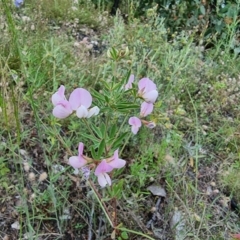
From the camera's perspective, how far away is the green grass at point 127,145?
4.68ft

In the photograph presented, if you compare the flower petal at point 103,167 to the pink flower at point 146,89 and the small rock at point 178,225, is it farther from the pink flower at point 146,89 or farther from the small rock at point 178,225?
the small rock at point 178,225

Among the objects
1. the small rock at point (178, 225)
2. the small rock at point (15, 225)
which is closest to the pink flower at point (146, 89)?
the small rock at point (178, 225)

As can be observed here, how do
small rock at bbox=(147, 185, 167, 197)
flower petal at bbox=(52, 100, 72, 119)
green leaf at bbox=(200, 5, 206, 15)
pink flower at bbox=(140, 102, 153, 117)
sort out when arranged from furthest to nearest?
green leaf at bbox=(200, 5, 206, 15), small rock at bbox=(147, 185, 167, 197), pink flower at bbox=(140, 102, 153, 117), flower petal at bbox=(52, 100, 72, 119)

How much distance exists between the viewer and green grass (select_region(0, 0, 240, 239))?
1427 millimetres

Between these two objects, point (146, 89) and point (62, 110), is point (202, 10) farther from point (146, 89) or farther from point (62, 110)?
point (62, 110)

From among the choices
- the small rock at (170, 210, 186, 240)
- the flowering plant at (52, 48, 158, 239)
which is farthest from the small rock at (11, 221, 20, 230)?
the small rock at (170, 210, 186, 240)

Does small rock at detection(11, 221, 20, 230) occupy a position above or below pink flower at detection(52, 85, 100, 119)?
below

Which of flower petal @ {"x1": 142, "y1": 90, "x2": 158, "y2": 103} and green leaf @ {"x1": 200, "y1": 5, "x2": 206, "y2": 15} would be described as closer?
flower petal @ {"x1": 142, "y1": 90, "x2": 158, "y2": 103}

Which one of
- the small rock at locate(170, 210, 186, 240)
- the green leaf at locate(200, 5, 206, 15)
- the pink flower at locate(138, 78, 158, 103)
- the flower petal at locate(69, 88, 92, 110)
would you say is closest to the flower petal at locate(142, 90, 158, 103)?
the pink flower at locate(138, 78, 158, 103)

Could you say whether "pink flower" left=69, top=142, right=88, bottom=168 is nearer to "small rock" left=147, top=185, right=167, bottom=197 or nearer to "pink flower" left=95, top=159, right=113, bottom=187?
"pink flower" left=95, top=159, right=113, bottom=187

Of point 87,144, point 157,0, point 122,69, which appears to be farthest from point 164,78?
point 157,0

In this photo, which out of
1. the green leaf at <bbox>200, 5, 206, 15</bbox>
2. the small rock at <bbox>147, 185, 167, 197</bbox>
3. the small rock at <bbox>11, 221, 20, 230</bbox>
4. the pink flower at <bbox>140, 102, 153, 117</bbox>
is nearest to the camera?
the pink flower at <bbox>140, 102, 153, 117</bbox>

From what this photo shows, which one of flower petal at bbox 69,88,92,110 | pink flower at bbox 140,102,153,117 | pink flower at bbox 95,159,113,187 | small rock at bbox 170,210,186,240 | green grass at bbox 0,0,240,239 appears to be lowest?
small rock at bbox 170,210,186,240

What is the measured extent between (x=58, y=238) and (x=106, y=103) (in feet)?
1.67
